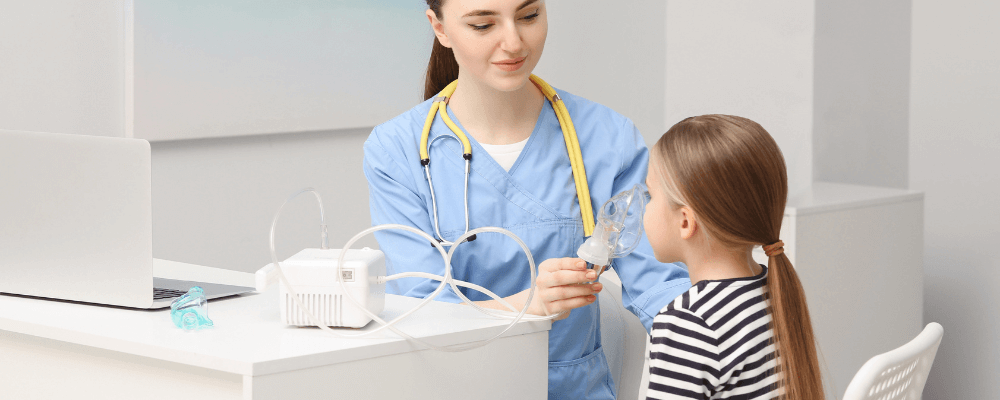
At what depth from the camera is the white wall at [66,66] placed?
89.9 inches

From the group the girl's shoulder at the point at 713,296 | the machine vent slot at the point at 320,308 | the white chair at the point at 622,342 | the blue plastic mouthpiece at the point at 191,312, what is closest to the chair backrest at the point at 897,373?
the girl's shoulder at the point at 713,296

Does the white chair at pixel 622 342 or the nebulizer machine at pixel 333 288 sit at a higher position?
the nebulizer machine at pixel 333 288

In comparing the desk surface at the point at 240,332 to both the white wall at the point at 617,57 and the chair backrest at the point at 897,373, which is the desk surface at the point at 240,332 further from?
the white wall at the point at 617,57

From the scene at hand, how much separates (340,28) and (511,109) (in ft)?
4.45

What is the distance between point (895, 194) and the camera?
2949 millimetres

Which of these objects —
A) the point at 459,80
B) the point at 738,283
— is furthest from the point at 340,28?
the point at 738,283

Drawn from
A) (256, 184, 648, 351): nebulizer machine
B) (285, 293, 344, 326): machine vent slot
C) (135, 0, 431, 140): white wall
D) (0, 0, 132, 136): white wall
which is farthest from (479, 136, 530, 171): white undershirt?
(0, 0, 132, 136): white wall

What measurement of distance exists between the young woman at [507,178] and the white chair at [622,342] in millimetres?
24

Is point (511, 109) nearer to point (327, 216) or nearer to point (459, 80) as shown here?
point (459, 80)

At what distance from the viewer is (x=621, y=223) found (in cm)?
149

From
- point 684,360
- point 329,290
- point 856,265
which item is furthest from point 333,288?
point 856,265

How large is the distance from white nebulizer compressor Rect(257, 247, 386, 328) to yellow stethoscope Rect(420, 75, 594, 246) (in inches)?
13.9

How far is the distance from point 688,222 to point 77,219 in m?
0.82

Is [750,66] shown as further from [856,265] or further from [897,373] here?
[897,373]
